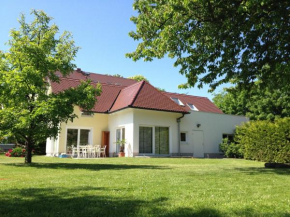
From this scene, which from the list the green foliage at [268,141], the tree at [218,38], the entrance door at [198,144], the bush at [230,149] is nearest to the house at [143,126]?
the entrance door at [198,144]

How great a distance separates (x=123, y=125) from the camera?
69.0 ft

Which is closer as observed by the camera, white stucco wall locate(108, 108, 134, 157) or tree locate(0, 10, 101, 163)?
tree locate(0, 10, 101, 163)

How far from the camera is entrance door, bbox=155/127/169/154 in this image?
21.3m

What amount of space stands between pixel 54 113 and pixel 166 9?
6164 mm

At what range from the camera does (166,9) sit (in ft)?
28.3

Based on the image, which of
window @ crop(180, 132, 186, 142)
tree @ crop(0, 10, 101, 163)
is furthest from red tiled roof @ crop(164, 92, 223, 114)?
tree @ crop(0, 10, 101, 163)

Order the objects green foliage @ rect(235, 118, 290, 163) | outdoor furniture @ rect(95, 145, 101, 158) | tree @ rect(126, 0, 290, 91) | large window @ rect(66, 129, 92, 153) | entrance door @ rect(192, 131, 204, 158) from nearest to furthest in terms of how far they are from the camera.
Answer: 1. tree @ rect(126, 0, 290, 91)
2. green foliage @ rect(235, 118, 290, 163)
3. outdoor furniture @ rect(95, 145, 101, 158)
4. large window @ rect(66, 129, 92, 153)
5. entrance door @ rect(192, 131, 204, 158)

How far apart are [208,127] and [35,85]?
17.2 meters

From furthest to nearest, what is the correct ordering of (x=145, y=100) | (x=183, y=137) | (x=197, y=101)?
1. (x=197, y=101)
2. (x=183, y=137)
3. (x=145, y=100)

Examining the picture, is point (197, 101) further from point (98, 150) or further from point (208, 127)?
point (98, 150)

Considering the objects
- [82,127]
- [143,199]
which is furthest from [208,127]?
[143,199]

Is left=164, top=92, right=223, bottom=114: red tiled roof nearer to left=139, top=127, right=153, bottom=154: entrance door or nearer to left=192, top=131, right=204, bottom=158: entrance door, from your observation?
left=192, top=131, right=204, bottom=158: entrance door

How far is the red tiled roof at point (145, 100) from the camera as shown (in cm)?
2029

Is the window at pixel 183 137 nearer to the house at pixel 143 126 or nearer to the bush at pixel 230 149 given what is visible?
the house at pixel 143 126
